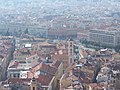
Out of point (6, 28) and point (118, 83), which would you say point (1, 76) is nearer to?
point (118, 83)

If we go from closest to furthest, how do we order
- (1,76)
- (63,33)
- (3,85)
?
1. (3,85)
2. (1,76)
3. (63,33)

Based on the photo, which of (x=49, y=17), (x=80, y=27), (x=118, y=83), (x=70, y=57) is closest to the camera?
(x=118, y=83)

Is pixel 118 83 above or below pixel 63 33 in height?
above

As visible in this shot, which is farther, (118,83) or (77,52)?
(77,52)

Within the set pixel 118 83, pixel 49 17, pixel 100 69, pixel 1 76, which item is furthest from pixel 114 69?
pixel 49 17

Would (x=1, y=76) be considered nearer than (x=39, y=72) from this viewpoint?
No

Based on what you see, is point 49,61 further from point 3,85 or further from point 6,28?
point 6,28

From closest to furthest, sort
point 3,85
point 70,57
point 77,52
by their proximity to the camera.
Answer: point 3,85 → point 70,57 → point 77,52

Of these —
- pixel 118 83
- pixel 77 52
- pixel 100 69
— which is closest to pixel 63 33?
pixel 77 52

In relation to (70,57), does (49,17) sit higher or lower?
lower
